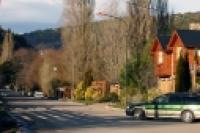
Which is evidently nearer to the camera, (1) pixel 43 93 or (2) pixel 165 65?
(2) pixel 165 65

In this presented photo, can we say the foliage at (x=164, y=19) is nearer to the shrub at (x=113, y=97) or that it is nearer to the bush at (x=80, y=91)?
the shrub at (x=113, y=97)

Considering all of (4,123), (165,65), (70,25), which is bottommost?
(4,123)

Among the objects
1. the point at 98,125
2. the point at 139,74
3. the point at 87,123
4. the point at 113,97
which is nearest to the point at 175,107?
the point at 87,123

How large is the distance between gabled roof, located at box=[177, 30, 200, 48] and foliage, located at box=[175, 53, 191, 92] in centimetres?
287

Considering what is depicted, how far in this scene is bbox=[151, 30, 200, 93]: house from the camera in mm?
59938

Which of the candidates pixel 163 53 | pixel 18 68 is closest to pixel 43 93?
pixel 18 68

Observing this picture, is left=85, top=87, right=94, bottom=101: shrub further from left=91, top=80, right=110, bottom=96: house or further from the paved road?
the paved road

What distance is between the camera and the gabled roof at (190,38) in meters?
60.1

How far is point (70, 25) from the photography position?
84.5 metres

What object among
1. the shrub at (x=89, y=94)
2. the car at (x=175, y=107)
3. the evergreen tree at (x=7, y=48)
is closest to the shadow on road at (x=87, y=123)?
the car at (x=175, y=107)

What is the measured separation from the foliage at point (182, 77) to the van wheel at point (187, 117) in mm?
20127

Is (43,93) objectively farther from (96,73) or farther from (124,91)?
(124,91)

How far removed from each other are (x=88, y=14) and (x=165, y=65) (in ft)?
69.5

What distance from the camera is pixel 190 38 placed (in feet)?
202
